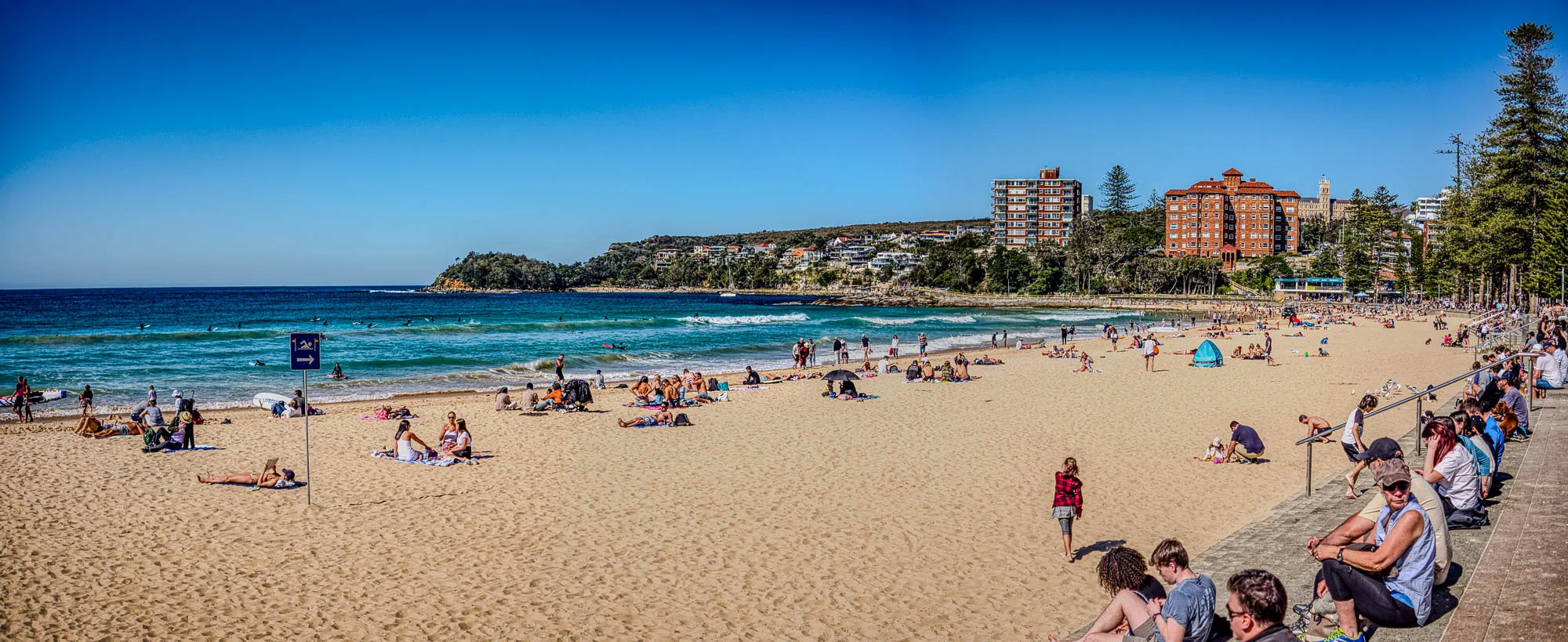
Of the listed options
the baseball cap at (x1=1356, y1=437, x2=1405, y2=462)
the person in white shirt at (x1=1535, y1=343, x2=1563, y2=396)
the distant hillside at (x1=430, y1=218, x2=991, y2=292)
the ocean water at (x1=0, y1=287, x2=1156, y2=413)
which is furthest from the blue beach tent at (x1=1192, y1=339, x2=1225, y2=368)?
the distant hillside at (x1=430, y1=218, x2=991, y2=292)

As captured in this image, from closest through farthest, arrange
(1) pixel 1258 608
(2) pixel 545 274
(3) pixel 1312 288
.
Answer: (1) pixel 1258 608, (3) pixel 1312 288, (2) pixel 545 274

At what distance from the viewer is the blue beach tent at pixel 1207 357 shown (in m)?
26.1

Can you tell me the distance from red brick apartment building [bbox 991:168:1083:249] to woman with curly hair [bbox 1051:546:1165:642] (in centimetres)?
14411

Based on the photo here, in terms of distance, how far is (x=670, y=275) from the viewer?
176875 millimetres

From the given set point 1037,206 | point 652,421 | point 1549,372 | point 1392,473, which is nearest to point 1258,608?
point 1392,473

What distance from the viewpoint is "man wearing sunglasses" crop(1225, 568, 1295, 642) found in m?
3.96

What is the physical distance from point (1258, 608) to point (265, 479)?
36.5 feet

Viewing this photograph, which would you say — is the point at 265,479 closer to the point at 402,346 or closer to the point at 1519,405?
the point at 1519,405

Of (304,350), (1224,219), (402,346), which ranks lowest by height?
(402,346)

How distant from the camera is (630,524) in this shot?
9234mm

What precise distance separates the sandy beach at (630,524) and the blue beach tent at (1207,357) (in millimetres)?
9362

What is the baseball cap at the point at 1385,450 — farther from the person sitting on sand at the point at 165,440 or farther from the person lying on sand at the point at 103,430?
the person lying on sand at the point at 103,430

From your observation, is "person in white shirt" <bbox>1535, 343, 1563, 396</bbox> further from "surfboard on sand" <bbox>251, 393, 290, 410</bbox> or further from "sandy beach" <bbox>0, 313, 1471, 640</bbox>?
"surfboard on sand" <bbox>251, 393, 290, 410</bbox>

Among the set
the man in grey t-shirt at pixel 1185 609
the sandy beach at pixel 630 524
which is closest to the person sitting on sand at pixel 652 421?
the sandy beach at pixel 630 524
